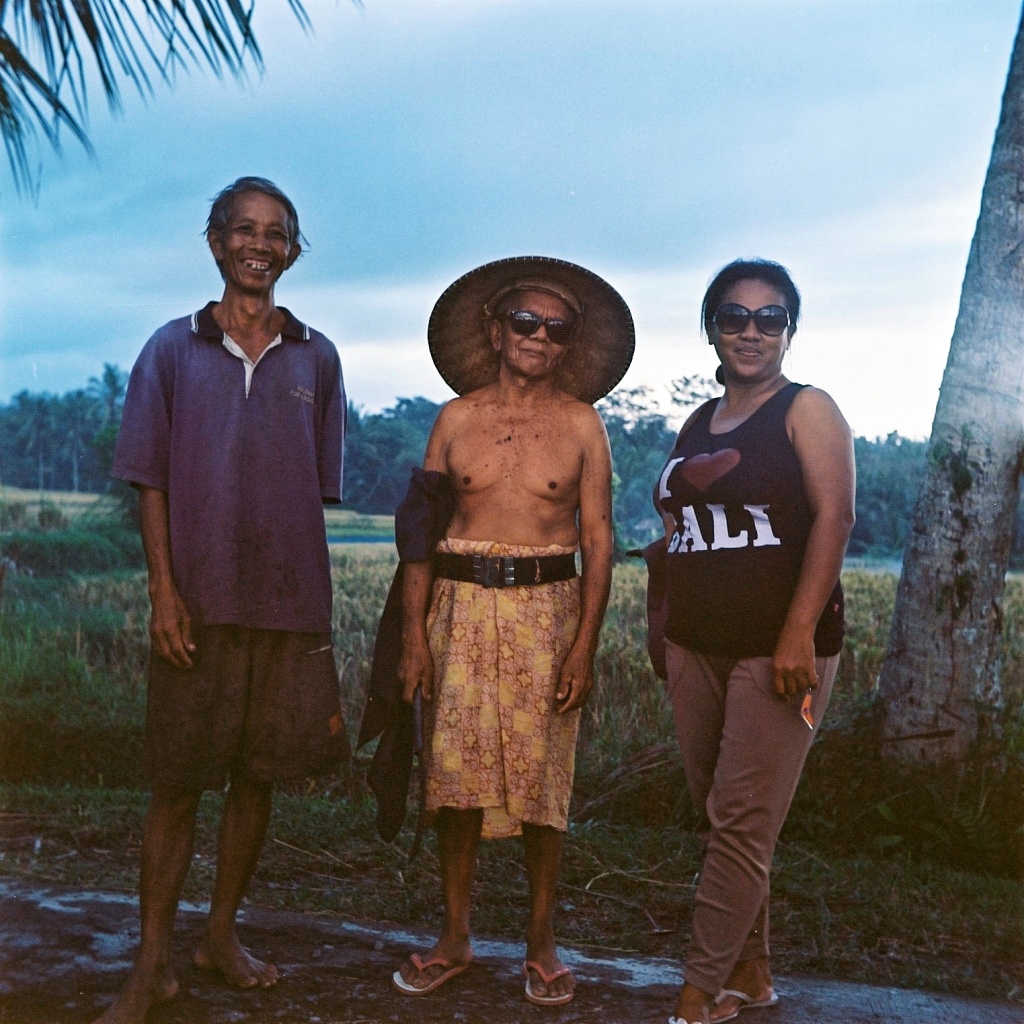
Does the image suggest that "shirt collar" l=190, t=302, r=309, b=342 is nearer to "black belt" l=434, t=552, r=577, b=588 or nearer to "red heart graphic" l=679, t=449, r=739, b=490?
"black belt" l=434, t=552, r=577, b=588

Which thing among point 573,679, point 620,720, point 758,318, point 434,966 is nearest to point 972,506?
point 620,720

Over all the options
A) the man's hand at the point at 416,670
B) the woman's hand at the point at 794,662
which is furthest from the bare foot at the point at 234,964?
the woman's hand at the point at 794,662

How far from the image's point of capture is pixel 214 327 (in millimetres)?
3184

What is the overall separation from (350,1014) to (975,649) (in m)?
3.25

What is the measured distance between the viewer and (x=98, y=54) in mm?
4621

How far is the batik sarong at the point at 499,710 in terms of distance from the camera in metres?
3.30

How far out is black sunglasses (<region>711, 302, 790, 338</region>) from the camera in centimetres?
309

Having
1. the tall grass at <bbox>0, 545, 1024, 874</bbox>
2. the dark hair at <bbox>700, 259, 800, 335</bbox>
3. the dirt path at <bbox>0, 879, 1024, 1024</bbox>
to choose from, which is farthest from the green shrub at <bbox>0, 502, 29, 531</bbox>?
the dark hair at <bbox>700, 259, 800, 335</bbox>

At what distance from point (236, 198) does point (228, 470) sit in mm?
750

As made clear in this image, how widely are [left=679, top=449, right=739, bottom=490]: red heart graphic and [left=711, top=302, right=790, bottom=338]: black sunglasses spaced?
340 millimetres

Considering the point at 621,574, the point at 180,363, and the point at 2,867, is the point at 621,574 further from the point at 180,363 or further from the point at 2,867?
the point at 180,363

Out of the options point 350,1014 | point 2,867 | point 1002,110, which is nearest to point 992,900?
point 350,1014

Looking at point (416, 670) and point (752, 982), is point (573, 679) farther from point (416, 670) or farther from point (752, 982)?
point (752, 982)

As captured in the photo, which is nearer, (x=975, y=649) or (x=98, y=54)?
(x=98, y=54)
